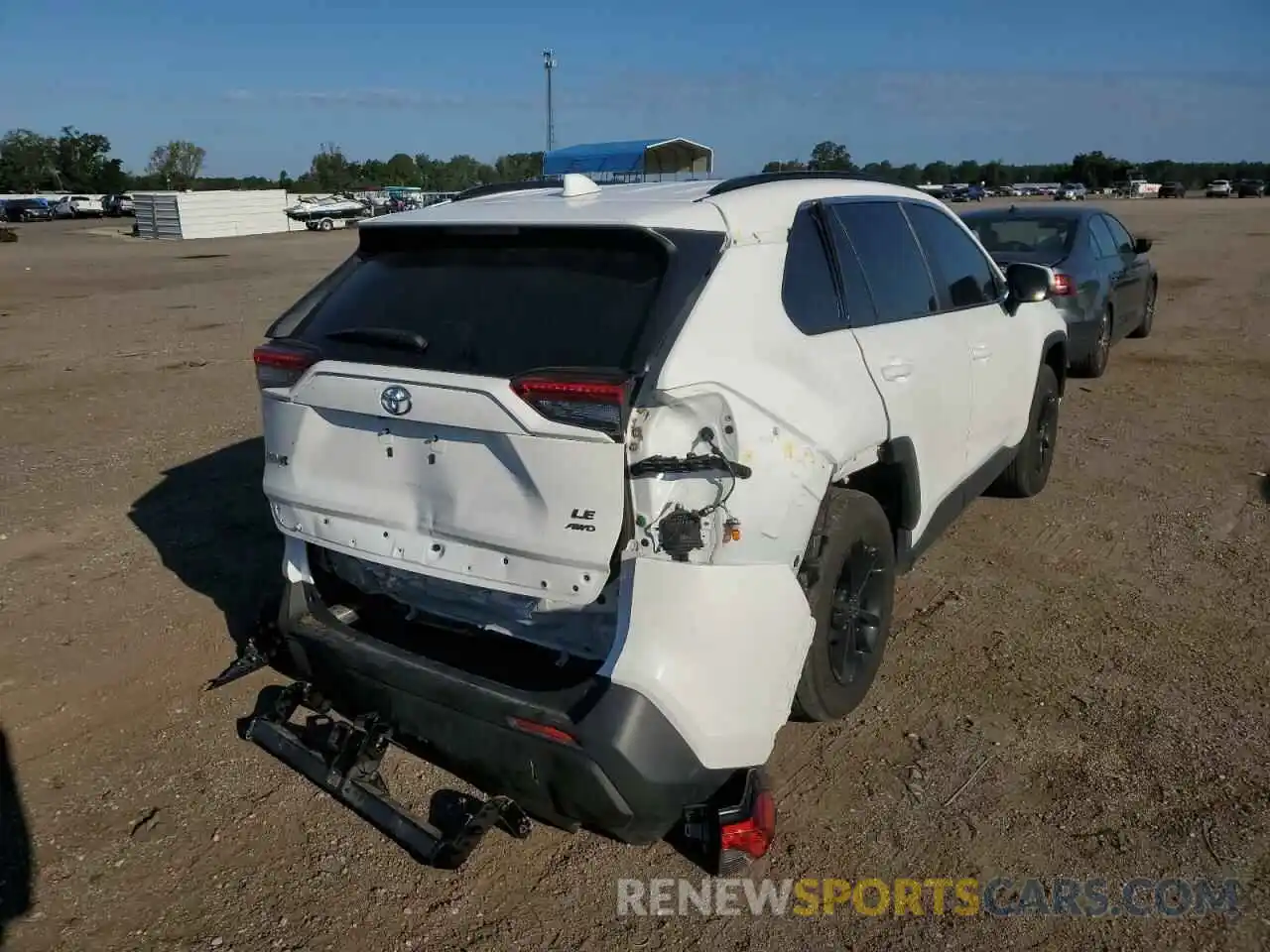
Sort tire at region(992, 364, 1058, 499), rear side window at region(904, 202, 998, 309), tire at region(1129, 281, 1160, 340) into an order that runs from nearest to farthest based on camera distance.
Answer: rear side window at region(904, 202, 998, 309)
tire at region(992, 364, 1058, 499)
tire at region(1129, 281, 1160, 340)

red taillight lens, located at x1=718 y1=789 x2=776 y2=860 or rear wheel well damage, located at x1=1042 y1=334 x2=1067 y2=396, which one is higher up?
rear wheel well damage, located at x1=1042 y1=334 x2=1067 y2=396

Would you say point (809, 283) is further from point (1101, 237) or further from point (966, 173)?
point (966, 173)

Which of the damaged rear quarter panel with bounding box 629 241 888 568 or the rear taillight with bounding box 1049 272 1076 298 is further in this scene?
the rear taillight with bounding box 1049 272 1076 298

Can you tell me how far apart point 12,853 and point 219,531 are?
2.72 meters

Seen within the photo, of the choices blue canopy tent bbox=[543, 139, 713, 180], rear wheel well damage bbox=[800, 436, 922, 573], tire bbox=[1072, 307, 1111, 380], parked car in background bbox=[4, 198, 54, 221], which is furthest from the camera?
parked car in background bbox=[4, 198, 54, 221]

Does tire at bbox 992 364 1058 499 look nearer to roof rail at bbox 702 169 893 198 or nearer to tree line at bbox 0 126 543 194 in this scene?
roof rail at bbox 702 169 893 198

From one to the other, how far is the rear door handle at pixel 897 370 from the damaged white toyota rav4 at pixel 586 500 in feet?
0.04

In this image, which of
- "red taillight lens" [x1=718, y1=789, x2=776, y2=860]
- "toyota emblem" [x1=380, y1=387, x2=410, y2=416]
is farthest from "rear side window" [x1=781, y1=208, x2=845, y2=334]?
"red taillight lens" [x1=718, y1=789, x2=776, y2=860]

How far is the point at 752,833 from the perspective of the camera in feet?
9.24

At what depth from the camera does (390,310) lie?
3109 millimetres

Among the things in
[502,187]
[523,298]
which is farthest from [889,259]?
[523,298]

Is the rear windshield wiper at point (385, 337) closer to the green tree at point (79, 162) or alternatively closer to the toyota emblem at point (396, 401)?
the toyota emblem at point (396, 401)

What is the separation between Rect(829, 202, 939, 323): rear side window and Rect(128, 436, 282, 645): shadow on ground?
9.83 ft

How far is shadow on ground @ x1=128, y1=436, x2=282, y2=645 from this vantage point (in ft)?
15.8
